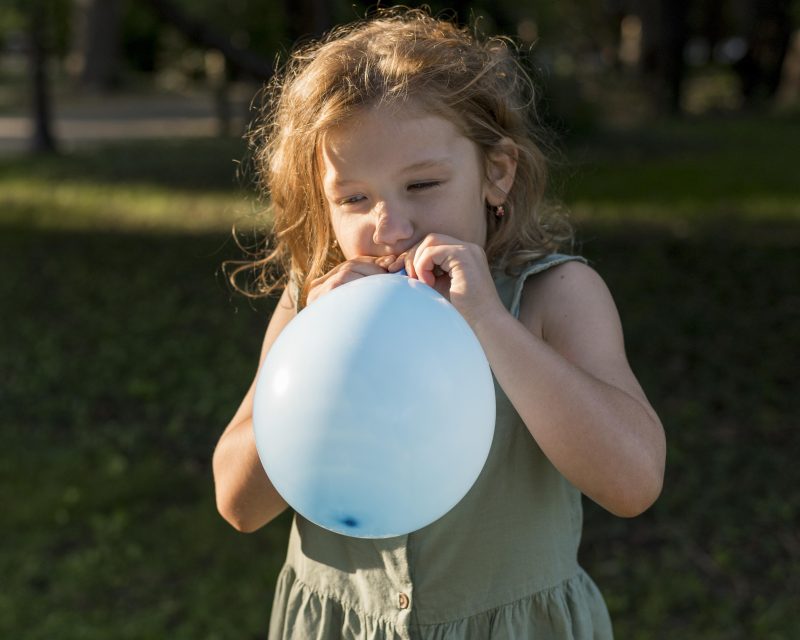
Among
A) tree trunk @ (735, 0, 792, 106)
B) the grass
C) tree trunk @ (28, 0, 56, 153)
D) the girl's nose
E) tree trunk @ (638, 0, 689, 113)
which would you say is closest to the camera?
the girl's nose

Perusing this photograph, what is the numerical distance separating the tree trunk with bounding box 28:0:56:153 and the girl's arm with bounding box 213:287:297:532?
12610 mm

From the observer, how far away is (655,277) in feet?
25.3

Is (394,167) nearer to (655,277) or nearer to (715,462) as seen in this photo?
(715,462)

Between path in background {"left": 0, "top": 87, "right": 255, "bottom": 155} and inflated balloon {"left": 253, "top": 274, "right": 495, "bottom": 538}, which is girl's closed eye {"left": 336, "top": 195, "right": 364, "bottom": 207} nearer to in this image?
inflated balloon {"left": 253, "top": 274, "right": 495, "bottom": 538}

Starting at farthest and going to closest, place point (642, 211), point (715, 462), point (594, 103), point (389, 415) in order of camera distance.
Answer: point (594, 103)
point (642, 211)
point (715, 462)
point (389, 415)

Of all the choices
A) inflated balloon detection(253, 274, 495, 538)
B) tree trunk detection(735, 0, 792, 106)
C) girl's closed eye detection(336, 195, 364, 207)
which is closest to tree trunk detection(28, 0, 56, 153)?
girl's closed eye detection(336, 195, 364, 207)

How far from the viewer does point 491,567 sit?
1820mm

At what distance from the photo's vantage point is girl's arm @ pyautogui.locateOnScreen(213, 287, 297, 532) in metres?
1.85

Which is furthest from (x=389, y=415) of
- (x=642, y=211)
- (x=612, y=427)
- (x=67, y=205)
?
(x=67, y=205)

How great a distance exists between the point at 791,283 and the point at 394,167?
21.2 feet

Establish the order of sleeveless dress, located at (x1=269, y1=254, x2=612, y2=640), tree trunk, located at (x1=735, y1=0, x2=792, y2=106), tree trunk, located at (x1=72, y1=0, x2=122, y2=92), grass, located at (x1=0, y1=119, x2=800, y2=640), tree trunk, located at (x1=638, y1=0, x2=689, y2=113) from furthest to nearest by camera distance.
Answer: tree trunk, located at (x1=72, y1=0, x2=122, y2=92) < tree trunk, located at (x1=735, y1=0, x2=792, y2=106) < tree trunk, located at (x1=638, y1=0, x2=689, y2=113) < grass, located at (x1=0, y1=119, x2=800, y2=640) < sleeveless dress, located at (x1=269, y1=254, x2=612, y2=640)

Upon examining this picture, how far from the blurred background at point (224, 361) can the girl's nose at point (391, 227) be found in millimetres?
480

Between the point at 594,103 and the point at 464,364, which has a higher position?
the point at 464,364

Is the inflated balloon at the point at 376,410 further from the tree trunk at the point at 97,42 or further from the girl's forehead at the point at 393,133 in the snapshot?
the tree trunk at the point at 97,42
